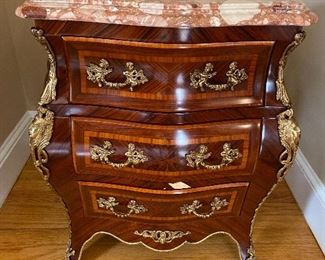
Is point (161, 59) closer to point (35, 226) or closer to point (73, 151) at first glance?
point (73, 151)

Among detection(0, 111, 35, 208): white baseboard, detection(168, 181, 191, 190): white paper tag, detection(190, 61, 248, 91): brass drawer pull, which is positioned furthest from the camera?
detection(0, 111, 35, 208): white baseboard

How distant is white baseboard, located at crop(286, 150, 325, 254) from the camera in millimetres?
1448

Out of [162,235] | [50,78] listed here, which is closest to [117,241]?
[162,235]

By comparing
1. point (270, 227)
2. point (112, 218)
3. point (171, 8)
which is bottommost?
point (270, 227)

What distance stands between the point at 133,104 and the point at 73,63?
0.17m

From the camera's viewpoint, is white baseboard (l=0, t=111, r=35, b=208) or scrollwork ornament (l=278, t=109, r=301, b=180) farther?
white baseboard (l=0, t=111, r=35, b=208)

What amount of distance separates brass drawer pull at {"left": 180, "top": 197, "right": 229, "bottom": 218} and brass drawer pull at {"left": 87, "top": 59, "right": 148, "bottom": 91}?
377 millimetres

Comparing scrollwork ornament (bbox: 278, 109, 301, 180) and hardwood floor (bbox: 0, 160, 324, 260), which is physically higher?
scrollwork ornament (bbox: 278, 109, 301, 180)

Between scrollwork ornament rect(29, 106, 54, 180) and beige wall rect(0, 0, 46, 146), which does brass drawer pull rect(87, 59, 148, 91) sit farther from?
beige wall rect(0, 0, 46, 146)

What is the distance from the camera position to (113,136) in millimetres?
1051

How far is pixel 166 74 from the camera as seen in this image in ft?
3.19

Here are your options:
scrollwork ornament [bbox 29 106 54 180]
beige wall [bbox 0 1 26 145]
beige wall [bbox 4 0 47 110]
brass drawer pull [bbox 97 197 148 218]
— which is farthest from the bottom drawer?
beige wall [bbox 4 0 47 110]

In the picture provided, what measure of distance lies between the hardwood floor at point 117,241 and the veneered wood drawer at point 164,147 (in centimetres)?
45

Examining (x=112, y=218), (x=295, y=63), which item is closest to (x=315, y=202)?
(x=295, y=63)
